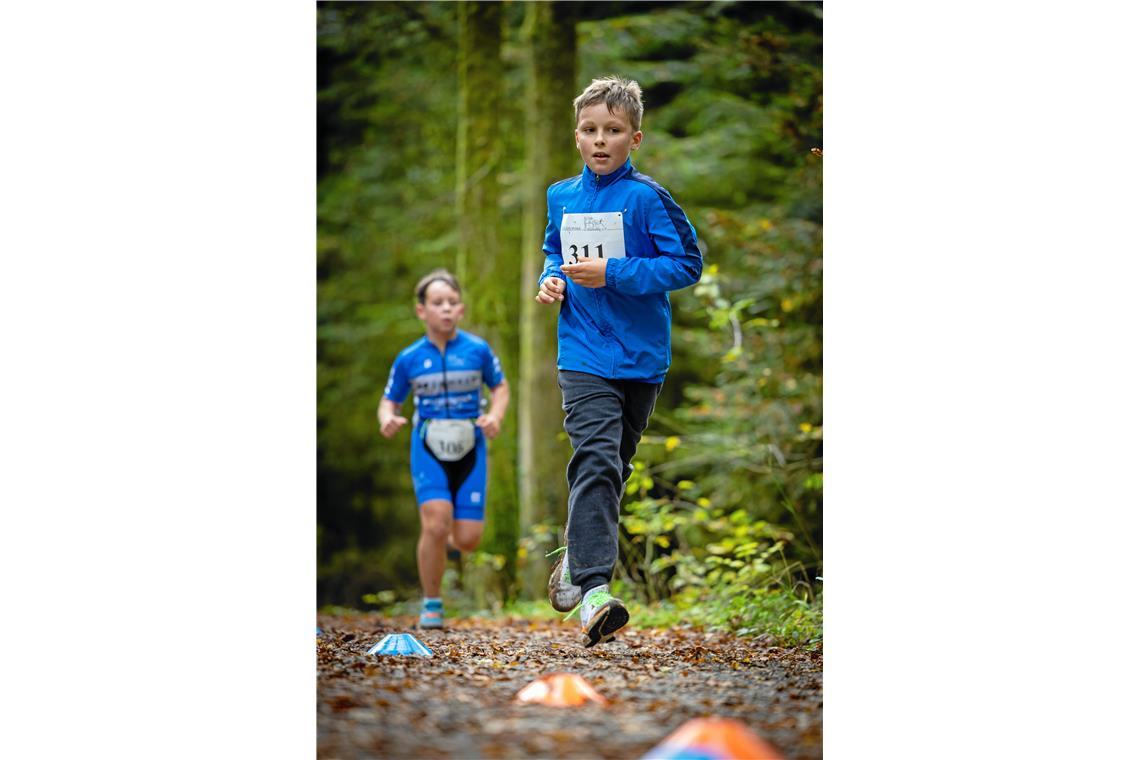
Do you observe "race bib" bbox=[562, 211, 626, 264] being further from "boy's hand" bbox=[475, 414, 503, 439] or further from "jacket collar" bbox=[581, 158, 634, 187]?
"boy's hand" bbox=[475, 414, 503, 439]

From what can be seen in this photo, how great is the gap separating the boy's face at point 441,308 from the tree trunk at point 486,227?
2.06m

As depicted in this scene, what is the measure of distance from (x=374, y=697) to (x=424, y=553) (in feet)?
9.24

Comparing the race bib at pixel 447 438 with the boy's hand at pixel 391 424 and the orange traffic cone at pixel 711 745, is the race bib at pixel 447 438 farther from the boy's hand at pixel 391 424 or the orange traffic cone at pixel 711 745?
the orange traffic cone at pixel 711 745

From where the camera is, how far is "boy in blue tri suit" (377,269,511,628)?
607 centimetres

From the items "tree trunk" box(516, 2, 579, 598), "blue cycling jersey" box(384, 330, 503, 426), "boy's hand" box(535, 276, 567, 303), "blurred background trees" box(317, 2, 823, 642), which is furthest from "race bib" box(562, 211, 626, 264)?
"tree trunk" box(516, 2, 579, 598)

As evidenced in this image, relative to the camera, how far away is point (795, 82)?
6.62 meters

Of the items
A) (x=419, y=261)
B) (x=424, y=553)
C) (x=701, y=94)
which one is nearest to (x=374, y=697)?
(x=424, y=553)

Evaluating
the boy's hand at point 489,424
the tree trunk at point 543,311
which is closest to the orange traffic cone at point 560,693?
the boy's hand at point 489,424

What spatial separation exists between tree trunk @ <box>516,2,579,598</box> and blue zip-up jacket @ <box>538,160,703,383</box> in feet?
14.5

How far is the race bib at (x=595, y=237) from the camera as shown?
418cm

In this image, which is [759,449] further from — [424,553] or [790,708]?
[790,708]

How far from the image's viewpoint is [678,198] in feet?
35.3

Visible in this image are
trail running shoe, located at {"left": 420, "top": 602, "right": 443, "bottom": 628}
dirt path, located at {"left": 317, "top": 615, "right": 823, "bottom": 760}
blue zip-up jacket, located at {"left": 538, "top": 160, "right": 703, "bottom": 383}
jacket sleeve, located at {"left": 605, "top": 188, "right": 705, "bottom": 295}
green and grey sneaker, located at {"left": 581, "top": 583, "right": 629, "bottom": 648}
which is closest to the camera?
dirt path, located at {"left": 317, "top": 615, "right": 823, "bottom": 760}

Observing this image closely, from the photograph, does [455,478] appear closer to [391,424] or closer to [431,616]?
[391,424]
